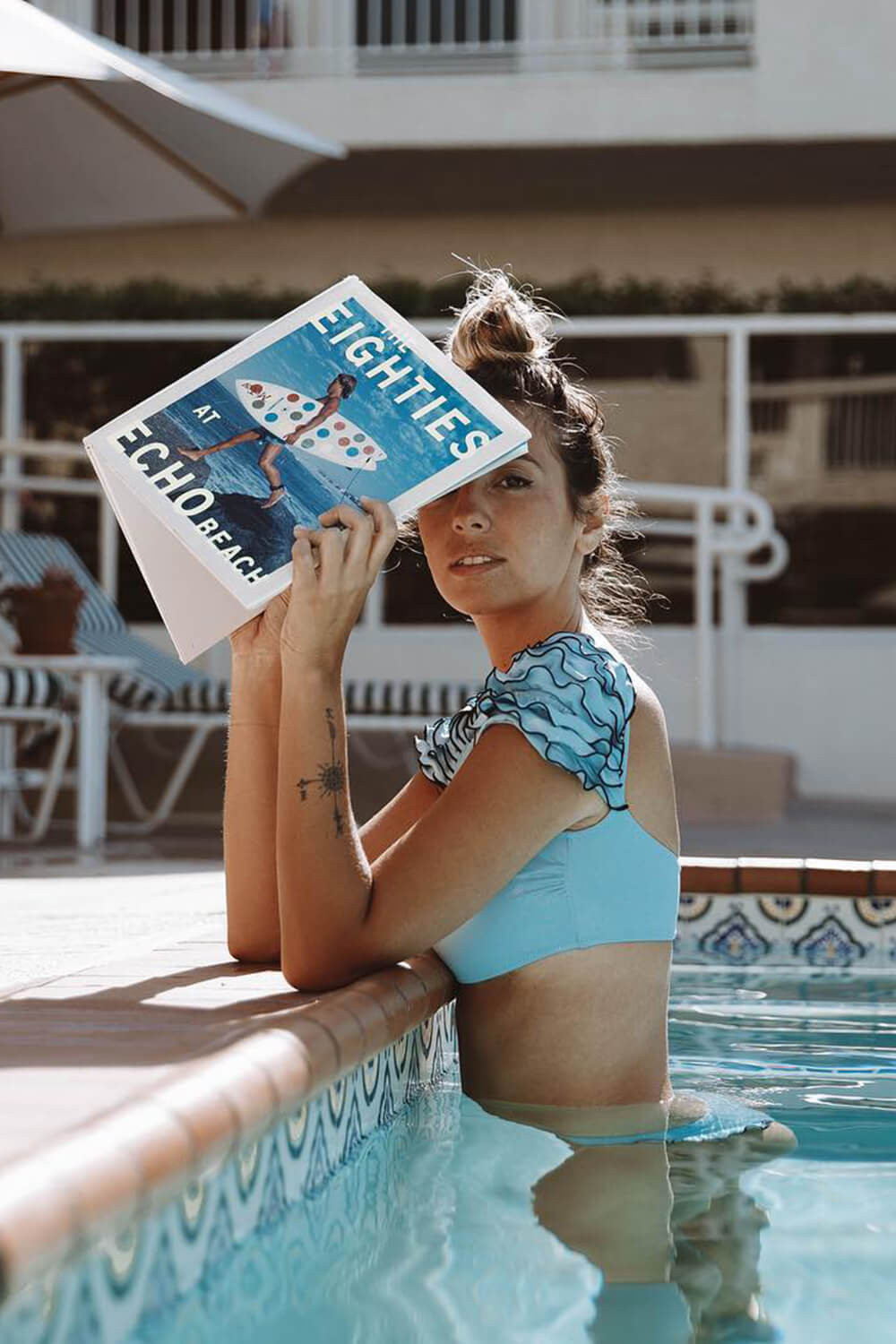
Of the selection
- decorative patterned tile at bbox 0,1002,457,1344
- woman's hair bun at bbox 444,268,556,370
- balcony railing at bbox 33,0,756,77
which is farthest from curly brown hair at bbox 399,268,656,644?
balcony railing at bbox 33,0,756,77

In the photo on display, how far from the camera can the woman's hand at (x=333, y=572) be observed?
171 cm

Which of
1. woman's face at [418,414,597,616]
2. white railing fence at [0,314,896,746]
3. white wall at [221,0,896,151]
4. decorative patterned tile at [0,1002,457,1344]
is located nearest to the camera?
decorative patterned tile at [0,1002,457,1344]

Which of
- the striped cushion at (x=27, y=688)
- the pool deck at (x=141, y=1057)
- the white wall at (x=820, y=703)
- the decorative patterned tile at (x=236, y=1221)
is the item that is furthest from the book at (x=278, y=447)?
the white wall at (x=820, y=703)

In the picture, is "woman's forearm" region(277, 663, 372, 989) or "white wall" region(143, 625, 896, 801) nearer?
"woman's forearm" region(277, 663, 372, 989)

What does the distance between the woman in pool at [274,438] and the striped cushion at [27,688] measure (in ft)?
12.1

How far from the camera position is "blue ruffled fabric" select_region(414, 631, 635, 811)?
1883 mm

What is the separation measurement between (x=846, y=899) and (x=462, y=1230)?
83.3 inches

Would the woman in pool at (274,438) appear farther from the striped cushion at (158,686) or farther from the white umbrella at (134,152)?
the striped cushion at (158,686)

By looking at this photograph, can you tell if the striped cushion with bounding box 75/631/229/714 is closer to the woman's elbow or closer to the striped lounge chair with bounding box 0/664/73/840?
the striped lounge chair with bounding box 0/664/73/840

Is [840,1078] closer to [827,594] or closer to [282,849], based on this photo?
[282,849]

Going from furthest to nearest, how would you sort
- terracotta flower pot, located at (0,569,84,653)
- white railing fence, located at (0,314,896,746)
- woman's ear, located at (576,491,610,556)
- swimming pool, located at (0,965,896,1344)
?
white railing fence, located at (0,314,896,746)
terracotta flower pot, located at (0,569,84,653)
woman's ear, located at (576,491,610,556)
swimming pool, located at (0,965,896,1344)

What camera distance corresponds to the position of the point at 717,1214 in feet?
6.49

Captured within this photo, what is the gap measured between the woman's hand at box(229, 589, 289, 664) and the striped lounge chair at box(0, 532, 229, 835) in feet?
13.2

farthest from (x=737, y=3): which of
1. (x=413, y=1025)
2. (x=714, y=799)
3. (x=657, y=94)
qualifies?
(x=413, y=1025)
